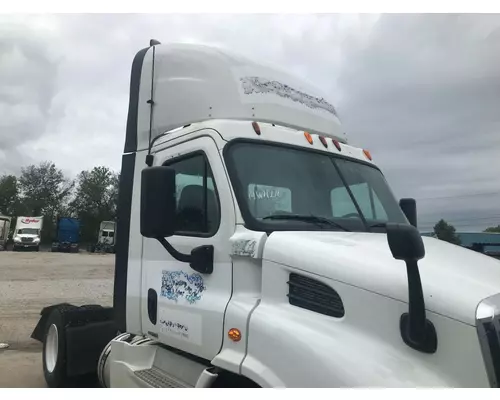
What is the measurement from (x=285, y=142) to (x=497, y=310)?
193cm

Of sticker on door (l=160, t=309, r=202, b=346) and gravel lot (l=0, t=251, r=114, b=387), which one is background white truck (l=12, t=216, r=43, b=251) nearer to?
gravel lot (l=0, t=251, r=114, b=387)

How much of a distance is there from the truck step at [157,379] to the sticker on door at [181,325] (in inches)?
Answer: 12.1

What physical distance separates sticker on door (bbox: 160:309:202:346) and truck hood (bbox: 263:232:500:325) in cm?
77

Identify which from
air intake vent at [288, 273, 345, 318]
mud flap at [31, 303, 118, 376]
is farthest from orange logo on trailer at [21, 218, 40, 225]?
air intake vent at [288, 273, 345, 318]

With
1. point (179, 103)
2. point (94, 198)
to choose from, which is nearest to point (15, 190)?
point (94, 198)

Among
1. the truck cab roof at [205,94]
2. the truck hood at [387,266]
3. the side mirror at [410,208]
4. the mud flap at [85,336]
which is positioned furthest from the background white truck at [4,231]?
the truck hood at [387,266]

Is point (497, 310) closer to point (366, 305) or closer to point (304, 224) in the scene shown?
point (366, 305)

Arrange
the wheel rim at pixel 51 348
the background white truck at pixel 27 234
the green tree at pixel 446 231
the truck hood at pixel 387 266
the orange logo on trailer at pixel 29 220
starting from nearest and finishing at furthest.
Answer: the truck hood at pixel 387 266
the green tree at pixel 446 231
the wheel rim at pixel 51 348
the background white truck at pixel 27 234
the orange logo on trailer at pixel 29 220

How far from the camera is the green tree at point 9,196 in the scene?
46.2 m

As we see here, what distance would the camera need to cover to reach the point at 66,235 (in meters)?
38.6

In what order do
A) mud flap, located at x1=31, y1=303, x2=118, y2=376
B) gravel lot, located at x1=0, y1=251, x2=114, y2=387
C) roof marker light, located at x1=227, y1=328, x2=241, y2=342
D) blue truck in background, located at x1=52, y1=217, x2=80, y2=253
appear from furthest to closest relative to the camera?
blue truck in background, located at x1=52, y1=217, x2=80, y2=253, gravel lot, located at x1=0, y1=251, x2=114, y2=387, mud flap, located at x1=31, y1=303, x2=118, y2=376, roof marker light, located at x1=227, y1=328, x2=241, y2=342

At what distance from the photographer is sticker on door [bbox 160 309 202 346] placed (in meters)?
3.11

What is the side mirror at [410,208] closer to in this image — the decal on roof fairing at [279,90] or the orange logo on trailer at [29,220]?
the decal on roof fairing at [279,90]

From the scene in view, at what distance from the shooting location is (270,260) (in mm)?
2771
